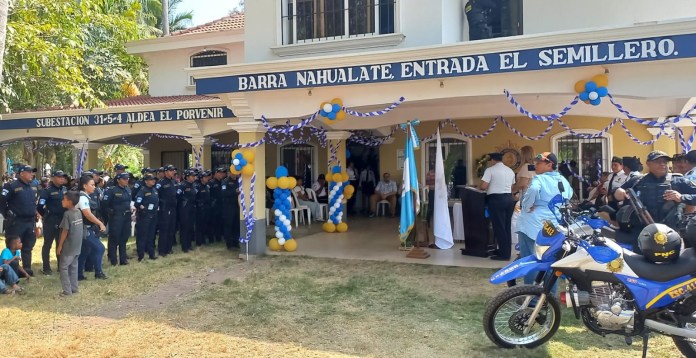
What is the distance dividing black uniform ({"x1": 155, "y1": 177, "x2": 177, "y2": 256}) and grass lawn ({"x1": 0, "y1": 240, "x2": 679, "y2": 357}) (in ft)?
2.96

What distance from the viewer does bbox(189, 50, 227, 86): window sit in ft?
54.4

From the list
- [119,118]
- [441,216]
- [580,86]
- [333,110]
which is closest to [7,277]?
[333,110]

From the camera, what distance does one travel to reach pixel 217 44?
639 inches

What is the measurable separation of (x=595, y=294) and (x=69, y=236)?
5801mm

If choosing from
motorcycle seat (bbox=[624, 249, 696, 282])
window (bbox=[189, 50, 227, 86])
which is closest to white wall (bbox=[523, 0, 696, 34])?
motorcycle seat (bbox=[624, 249, 696, 282])

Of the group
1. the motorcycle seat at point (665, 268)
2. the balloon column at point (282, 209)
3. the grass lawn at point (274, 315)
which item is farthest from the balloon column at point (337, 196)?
the motorcycle seat at point (665, 268)

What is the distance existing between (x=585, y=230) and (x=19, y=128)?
14918mm

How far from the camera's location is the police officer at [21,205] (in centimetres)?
756

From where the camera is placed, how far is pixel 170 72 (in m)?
17.1

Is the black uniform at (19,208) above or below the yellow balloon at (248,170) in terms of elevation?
below

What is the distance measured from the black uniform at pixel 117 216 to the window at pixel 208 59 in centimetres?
907

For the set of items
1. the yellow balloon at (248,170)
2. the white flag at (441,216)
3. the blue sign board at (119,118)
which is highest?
the blue sign board at (119,118)

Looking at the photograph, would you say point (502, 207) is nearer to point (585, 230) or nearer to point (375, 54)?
point (375, 54)

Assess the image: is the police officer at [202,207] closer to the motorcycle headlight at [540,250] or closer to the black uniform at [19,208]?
the black uniform at [19,208]
